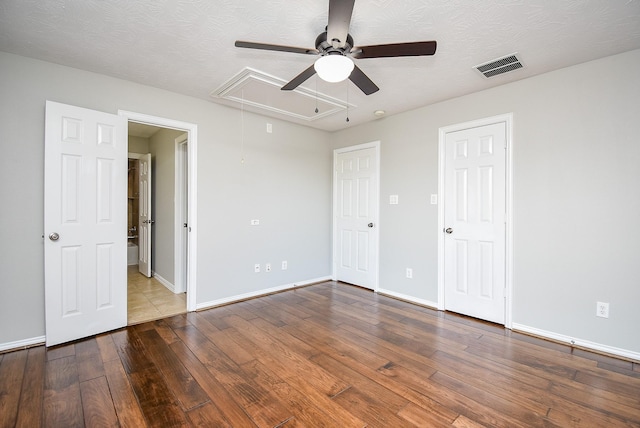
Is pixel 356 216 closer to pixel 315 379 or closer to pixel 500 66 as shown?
pixel 500 66

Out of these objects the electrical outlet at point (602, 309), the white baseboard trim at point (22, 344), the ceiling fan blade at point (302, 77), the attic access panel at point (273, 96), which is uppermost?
the attic access panel at point (273, 96)

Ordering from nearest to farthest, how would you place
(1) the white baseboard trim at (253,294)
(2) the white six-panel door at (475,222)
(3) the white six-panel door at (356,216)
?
(2) the white six-panel door at (475,222), (1) the white baseboard trim at (253,294), (3) the white six-panel door at (356,216)

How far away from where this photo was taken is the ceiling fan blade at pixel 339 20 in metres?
1.44

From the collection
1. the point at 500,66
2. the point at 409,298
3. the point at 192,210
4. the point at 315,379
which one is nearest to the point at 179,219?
the point at 192,210

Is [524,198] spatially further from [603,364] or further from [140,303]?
[140,303]

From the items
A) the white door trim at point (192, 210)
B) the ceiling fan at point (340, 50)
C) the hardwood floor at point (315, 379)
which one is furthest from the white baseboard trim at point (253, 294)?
the ceiling fan at point (340, 50)

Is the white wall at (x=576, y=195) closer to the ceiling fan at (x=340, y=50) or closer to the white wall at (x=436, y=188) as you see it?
the white wall at (x=436, y=188)

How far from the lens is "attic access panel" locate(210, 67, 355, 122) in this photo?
2900mm

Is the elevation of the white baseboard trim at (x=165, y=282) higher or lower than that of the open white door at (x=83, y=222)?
lower

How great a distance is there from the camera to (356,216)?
4.56 meters

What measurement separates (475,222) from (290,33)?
2672 mm

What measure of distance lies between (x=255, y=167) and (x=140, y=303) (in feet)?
7.43

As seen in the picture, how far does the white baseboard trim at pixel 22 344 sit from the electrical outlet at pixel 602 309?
4.88 m

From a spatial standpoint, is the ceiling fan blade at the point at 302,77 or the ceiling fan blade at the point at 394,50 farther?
the ceiling fan blade at the point at 302,77
